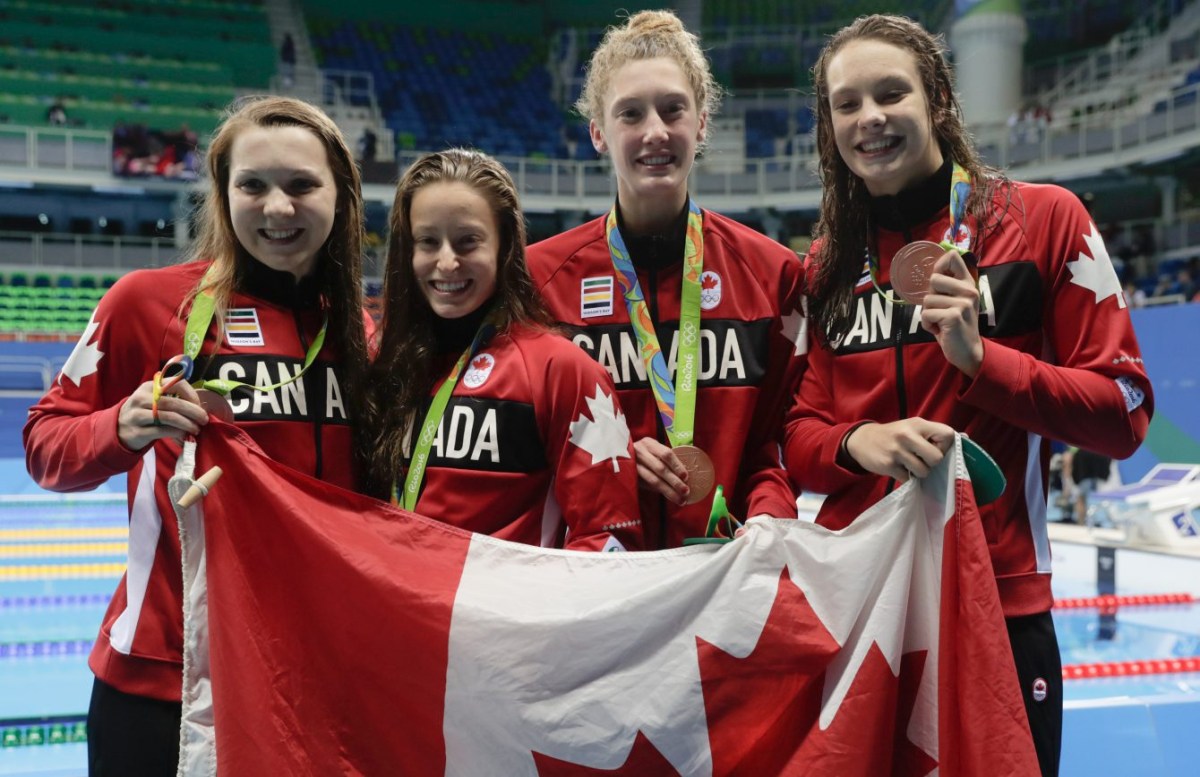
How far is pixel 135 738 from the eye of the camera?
5.61ft

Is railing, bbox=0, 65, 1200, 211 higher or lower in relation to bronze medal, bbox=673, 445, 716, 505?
higher

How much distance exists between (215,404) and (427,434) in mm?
383

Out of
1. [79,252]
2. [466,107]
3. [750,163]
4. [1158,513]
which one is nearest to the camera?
[1158,513]

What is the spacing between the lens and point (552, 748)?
5.35ft

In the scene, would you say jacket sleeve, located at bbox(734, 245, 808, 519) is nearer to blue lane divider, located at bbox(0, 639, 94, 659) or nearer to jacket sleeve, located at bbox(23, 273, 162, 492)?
jacket sleeve, located at bbox(23, 273, 162, 492)

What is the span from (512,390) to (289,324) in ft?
1.46

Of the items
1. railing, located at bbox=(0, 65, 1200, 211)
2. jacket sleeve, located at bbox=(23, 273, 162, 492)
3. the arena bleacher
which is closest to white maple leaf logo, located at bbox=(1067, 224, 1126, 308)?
jacket sleeve, located at bbox=(23, 273, 162, 492)

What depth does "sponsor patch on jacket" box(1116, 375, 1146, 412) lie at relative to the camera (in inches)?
66.3

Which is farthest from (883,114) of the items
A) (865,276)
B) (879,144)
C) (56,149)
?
(56,149)

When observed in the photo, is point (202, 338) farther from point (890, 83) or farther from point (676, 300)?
point (890, 83)

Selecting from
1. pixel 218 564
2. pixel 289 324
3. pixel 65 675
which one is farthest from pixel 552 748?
pixel 65 675

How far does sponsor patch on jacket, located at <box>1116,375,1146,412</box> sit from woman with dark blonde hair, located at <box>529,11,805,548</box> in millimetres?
589

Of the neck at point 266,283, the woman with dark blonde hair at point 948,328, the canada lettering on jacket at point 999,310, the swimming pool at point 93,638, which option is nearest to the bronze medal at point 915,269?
the woman with dark blonde hair at point 948,328

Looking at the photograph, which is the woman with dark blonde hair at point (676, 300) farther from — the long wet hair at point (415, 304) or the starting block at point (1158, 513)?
the starting block at point (1158, 513)
